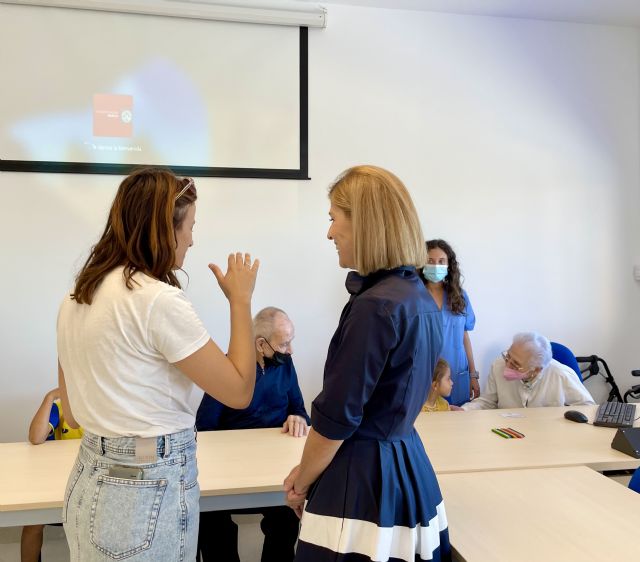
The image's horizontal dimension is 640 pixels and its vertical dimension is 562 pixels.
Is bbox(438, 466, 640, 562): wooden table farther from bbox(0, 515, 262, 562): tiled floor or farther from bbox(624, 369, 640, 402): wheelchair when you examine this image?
bbox(624, 369, 640, 402): wheelchair

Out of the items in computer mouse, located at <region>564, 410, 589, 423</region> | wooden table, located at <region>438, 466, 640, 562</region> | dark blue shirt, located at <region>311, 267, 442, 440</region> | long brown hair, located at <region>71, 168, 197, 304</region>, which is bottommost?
wooden table, located at <region>438, 466, 640, 562</region>

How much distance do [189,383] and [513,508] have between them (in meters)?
0.99

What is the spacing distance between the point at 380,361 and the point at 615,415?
1786 millimetres

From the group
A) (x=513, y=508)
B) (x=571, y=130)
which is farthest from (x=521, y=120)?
(x=513, y=508)

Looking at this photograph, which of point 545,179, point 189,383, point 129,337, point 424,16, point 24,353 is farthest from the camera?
point 545,179

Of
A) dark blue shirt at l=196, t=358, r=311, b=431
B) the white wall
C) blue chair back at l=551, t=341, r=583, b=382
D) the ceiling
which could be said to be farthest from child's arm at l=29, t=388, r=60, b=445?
the ceiling

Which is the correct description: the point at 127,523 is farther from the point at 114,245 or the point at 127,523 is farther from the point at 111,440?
the point at 114,245

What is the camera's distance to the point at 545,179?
3.70 metres

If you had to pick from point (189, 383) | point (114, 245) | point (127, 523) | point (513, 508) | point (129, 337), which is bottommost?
point (513, 508)

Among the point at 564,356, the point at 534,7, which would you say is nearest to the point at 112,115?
the point at 534,7

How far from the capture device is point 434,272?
317 cm

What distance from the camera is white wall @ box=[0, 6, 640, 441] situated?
10.0 feet

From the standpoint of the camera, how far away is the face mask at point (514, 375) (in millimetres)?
2706

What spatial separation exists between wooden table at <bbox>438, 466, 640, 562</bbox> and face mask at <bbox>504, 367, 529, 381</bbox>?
93cm
